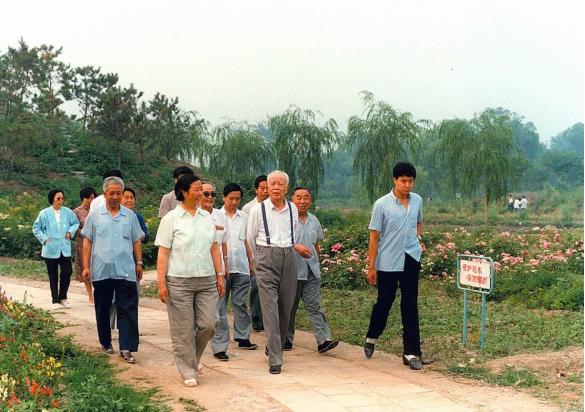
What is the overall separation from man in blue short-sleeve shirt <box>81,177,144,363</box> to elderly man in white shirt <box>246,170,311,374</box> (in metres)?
1.09

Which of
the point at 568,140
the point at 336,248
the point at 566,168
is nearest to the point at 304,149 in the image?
the point at 336,248

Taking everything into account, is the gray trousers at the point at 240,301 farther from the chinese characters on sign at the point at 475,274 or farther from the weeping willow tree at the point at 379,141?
the weeping willow tree at the point at 379,141

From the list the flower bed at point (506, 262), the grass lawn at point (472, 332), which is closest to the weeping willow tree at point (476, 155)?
the flower bed at point (506, 262)

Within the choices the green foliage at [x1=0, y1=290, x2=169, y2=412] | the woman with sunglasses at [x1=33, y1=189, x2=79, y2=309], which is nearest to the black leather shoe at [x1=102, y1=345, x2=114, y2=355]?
the green foliage at [x1=0, y1=290, x2=169, y2=412]

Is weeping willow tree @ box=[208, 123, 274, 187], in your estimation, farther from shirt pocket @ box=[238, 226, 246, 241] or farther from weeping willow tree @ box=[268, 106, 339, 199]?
Result: shirt pocket @ box=[238, 226, 246, 241]

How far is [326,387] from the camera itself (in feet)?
18.0

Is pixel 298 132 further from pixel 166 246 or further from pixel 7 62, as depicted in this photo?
pixel 166 246

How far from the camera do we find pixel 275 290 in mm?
6043

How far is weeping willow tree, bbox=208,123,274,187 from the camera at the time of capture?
89.5ft

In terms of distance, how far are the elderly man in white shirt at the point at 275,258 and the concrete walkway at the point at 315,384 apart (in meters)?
0.36

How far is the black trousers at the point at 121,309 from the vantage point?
20.4 feet

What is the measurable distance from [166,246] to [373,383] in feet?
6.05

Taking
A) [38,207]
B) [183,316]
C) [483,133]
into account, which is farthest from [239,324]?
[483,133]

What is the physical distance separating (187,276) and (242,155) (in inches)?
865
